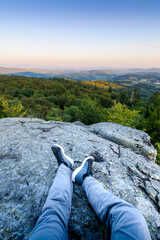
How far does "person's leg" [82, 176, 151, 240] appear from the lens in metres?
1.50

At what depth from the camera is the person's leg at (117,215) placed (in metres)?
1.51

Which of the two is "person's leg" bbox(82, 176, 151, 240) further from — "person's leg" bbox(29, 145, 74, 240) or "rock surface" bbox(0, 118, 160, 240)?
"person's leg" bbox(29, 145, 74, 240)

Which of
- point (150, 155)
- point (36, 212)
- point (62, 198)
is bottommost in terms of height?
point (150, 155)

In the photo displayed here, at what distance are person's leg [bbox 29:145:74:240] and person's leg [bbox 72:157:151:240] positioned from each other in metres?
0.51

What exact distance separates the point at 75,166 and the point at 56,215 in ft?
5.77

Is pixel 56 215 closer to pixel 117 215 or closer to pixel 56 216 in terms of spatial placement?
pixel 56 216

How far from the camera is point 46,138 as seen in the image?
5340 millimetres

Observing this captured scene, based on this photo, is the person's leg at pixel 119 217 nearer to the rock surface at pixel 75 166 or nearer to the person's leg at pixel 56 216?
the rock surface at pixel 75 166

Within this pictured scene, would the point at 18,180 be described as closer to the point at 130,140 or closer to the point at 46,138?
the point at 46,138

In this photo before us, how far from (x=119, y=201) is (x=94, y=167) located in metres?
1.58

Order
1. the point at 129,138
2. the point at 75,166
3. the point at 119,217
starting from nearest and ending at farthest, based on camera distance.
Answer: the point at 119,217, the point at 75,166, the point at 129,138

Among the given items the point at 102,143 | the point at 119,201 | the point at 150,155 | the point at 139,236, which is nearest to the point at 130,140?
the point at 150,155

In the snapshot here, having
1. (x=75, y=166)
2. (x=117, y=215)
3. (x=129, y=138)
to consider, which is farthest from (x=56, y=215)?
(x=129, y=138)

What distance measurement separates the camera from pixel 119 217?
171 cm
